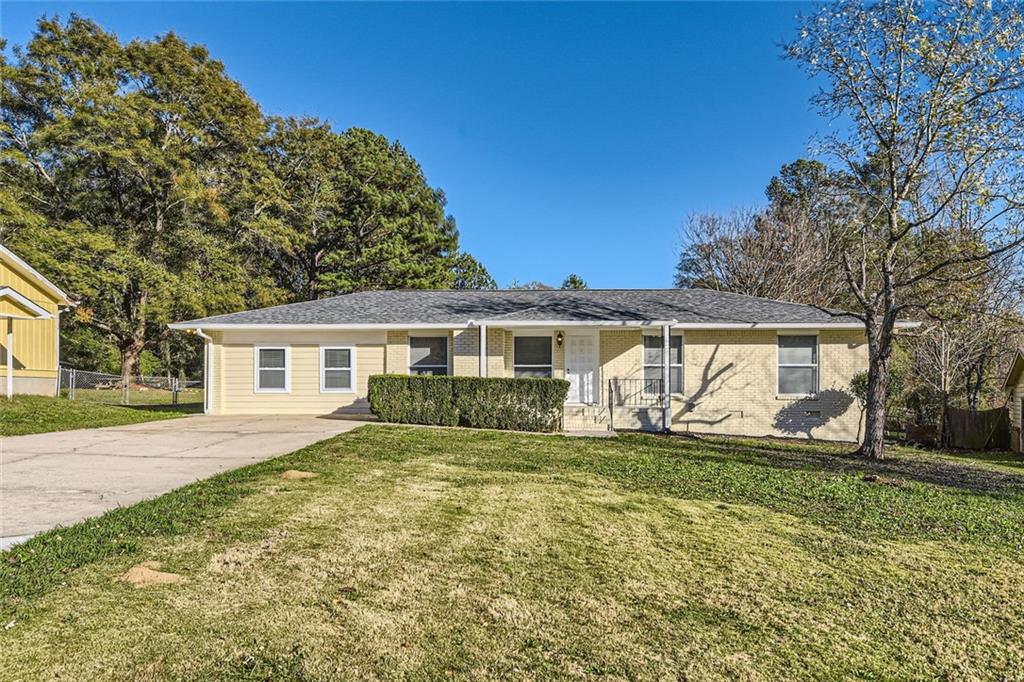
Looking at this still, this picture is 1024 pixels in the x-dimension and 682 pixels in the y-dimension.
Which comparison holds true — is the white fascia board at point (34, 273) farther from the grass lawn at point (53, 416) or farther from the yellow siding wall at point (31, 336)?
the grass lawn at point (53, 416)

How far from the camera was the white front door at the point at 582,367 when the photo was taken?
14820 millimetres

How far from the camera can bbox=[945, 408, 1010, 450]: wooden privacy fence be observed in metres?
15.9

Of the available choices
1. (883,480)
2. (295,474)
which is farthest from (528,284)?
(295,474)

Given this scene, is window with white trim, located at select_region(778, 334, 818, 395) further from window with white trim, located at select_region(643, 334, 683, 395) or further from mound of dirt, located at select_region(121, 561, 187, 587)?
mound of dirt, located at select_region(121, 561, 187, 587)

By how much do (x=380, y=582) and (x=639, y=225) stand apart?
94.4 ft

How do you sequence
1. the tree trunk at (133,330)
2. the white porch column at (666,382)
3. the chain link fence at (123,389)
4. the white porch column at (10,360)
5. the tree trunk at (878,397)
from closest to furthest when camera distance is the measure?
the tree trunk at (878,397)
the white porch column at (666,382)
the white porch column at (10,360)
the chain link fence at (123,389)
the tree trunk at (133,330)

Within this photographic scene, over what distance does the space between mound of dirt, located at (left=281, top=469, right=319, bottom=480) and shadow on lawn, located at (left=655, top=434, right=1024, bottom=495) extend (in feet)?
19.3

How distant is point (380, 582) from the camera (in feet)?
12.0

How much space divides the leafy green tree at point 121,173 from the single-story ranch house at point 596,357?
10934mm

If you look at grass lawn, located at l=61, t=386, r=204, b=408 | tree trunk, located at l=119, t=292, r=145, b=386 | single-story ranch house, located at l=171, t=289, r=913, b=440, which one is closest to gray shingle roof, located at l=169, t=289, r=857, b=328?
single-story ranch house, located at l=171, t=289, r=913, b=440

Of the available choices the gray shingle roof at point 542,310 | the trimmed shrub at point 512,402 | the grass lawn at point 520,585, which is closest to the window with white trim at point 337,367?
the gray shingle roof at point 542,310

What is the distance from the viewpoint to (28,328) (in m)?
18.2

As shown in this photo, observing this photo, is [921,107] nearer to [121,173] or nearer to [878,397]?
[878,397]

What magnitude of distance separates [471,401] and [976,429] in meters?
14.2
